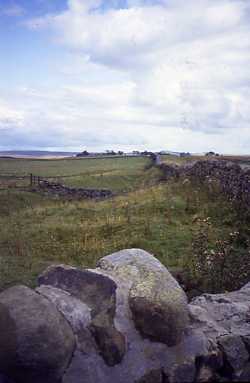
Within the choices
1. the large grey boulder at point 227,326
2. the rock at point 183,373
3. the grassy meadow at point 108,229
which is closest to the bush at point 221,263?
the grassy meadow at point 108,229

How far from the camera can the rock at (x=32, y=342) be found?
17.8 ft

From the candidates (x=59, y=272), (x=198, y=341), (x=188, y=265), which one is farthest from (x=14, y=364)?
(x=188, y=265)

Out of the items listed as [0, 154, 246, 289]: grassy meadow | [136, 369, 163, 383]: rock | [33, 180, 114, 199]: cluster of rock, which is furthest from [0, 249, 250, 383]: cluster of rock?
[33, 180, 114, 199]: cluster of rock

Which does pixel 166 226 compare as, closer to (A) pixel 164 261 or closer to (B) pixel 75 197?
(A) pixel 164 261

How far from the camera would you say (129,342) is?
20.8 ft

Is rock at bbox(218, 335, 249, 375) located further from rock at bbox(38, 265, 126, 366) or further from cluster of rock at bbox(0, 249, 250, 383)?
rock at bbox(38, 265, 126, 366)

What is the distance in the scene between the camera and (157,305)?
21.1 feet

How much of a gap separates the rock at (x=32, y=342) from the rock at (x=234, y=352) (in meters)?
2.13

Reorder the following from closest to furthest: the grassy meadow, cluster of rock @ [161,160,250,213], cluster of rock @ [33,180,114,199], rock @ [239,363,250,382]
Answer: rock @ [239,363,250,382]
the grassy meadow
cluster of rock @ [161,160,250,213]
cluster of rock @ [33,180,114,199]

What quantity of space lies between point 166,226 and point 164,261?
10.5 feet

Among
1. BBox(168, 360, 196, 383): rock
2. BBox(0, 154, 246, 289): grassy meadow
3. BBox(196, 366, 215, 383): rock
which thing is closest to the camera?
BBox(168, 360, 196, 383): rock

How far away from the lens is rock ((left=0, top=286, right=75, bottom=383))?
214 inches

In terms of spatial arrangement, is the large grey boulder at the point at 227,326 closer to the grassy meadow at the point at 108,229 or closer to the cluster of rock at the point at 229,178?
the grassy meadow at the point at 108,229

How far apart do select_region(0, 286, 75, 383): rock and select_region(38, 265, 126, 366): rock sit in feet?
1.55
